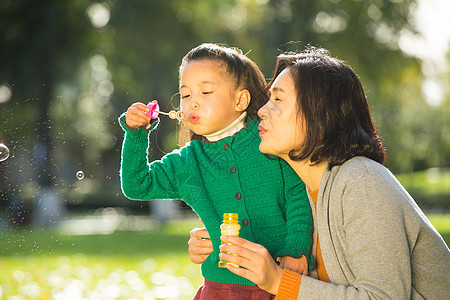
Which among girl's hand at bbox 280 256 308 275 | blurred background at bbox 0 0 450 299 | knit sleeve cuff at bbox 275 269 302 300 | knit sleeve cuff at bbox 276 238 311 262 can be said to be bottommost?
knit sleeve cuff at bbox 275 269 302 300

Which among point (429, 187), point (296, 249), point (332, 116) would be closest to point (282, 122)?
point (332, 116)

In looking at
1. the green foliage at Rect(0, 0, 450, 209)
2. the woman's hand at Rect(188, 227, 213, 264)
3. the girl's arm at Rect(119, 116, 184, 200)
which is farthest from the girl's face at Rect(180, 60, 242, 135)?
the green foliage at Rect(0, 0, 450, 209)

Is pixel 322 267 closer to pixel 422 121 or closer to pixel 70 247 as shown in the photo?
pixel 70 247

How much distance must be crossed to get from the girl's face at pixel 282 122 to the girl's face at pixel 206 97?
1.07ft

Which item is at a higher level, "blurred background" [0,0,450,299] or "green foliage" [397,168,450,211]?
"blurred background" [0,0,450,299]

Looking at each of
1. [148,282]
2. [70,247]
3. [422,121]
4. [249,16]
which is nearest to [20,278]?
[148,282]

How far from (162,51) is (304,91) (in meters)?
15.1

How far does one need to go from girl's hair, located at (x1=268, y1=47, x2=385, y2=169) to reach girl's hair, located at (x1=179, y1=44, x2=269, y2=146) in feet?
1.66

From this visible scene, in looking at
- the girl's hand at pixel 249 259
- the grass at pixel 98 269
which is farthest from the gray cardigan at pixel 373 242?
the grass at pixel 98 269

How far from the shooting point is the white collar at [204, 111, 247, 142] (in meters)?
2.97

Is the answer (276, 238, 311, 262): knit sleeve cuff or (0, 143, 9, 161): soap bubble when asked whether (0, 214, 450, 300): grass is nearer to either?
(0, 143, 9, 161): soap bubble

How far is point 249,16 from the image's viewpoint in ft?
59.4

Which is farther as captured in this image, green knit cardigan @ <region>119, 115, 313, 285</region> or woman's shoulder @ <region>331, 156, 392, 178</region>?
green knit cardigan @ <region>119, 115, 313, 285</region>

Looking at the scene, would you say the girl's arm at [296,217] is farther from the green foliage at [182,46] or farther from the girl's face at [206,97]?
the green foliage at [182,46]
